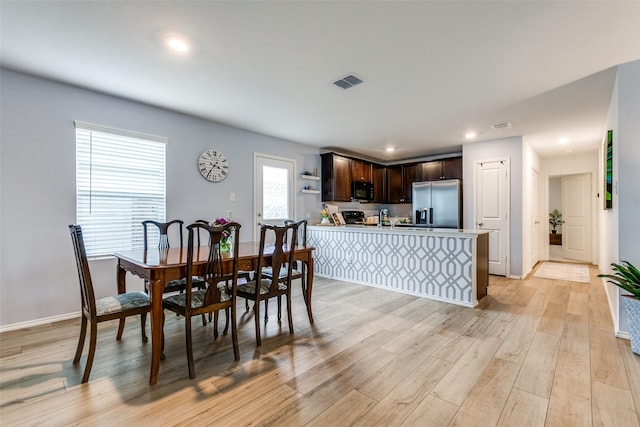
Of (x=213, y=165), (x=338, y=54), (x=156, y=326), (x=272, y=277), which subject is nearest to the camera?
(x=156, y=326)

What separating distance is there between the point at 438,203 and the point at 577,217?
12.3 feet

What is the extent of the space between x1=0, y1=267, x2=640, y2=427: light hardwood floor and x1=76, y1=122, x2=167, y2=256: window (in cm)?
96

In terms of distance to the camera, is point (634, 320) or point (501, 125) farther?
point (501, 125)

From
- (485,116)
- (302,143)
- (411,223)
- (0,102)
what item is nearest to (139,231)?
(0,102)

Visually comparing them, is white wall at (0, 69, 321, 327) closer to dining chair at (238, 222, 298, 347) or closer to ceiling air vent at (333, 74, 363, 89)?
dining chair at (238, 222, 298, 347)

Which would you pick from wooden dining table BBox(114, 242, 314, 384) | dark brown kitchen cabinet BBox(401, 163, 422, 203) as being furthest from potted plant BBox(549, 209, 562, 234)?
wooden dining table BBox(114, 242, 314, 384)

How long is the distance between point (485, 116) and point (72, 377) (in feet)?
16.2

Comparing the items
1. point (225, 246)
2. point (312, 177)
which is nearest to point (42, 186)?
point (225, 246)

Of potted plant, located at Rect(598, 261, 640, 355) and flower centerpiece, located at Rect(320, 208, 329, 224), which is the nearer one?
potted plant, located at Rect(598, 261, 640, 355)

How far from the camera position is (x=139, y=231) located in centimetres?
343

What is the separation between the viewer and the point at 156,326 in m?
1.87

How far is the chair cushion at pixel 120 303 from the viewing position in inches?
76.3

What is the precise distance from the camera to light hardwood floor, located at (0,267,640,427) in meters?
1.58

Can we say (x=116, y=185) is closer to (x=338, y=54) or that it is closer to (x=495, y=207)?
(x=338, y=54)
